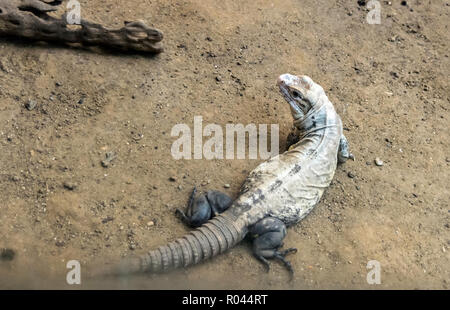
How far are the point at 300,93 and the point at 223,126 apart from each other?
939 mm

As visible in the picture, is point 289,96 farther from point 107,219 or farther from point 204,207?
point 107,219

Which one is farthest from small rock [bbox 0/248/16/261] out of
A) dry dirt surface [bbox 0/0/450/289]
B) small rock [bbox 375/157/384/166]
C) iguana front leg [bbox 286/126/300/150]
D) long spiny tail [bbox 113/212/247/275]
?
small rock [bbox 375/157/384/166]

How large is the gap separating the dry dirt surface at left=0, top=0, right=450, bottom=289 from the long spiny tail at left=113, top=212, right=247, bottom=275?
0.42ft

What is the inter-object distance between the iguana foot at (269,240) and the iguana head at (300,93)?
4.37ft

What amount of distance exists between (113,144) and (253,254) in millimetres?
1810

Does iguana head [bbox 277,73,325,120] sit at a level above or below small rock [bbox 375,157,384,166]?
above

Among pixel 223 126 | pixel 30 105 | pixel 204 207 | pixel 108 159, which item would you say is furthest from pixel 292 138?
pixel 30 105

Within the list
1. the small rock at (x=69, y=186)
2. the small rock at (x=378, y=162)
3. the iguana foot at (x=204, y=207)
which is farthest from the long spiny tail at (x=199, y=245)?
the small rock at (x=378, y=162)

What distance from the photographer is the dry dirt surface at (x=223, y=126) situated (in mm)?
3924

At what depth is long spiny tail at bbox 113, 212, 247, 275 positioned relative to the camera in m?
3.59

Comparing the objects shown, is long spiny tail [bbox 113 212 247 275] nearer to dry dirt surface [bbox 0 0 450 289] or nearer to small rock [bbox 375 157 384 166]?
dry dirt surface [bbox 0 0 450 289]

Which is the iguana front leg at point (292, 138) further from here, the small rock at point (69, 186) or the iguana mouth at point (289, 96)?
the small rock at point (69, 186)
